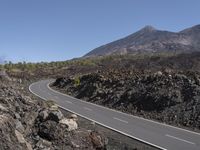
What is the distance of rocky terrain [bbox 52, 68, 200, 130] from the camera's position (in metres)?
26.4

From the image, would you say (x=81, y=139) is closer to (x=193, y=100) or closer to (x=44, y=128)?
(x=44, y=128)

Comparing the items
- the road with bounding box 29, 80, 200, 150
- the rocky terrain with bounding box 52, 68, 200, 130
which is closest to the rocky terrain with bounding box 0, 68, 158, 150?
the road with bounding box 29, 80, 200, 150

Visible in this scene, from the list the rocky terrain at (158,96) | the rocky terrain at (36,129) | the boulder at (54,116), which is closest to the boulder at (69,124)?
the rocky terrain at (36,129)

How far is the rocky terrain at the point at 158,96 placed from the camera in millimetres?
26406

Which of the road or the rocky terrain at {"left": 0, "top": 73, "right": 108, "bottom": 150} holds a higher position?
the rocky terrain at {"left": 0, "top": 73, "right": 108, "bottom": 150}

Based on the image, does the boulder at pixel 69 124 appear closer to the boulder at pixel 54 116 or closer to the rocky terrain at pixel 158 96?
the boulder at pixel 54 116

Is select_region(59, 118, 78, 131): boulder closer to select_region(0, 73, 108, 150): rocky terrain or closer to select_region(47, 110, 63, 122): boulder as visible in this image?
select_region(0, 73, 108, 150): rocky terrain

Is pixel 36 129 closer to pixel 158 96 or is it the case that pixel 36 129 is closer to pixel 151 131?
pixel 151 131

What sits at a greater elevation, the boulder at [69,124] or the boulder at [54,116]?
the boulder at [54,116]

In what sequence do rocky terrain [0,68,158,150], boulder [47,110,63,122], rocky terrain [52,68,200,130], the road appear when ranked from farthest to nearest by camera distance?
rocky terrain [52,68,200,130] → the road → boulder [47,110,63,122] → rocky terrain [0,68,158,150]

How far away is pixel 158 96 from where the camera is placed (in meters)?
30.4

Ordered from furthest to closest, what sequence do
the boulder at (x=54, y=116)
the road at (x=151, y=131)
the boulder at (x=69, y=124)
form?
1. the road at (x=151, y=131)
2. the boulder at (x=69, y=124)
3. the boulder at (x=54, y=116)

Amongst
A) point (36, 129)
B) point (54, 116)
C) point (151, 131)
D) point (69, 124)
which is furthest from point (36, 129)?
point (151, 131)

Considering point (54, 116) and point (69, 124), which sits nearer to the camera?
point (54, 116)
